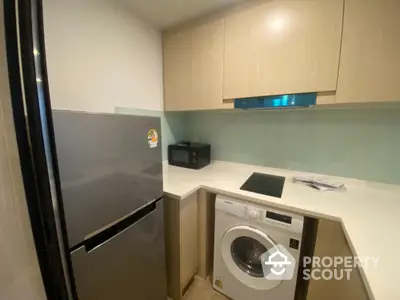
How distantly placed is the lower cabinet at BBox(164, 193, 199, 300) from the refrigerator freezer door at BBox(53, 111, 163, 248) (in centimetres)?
31

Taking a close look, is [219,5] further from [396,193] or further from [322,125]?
[396,193]

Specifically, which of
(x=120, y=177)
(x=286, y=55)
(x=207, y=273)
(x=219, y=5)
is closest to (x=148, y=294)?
(x=207, y=273)

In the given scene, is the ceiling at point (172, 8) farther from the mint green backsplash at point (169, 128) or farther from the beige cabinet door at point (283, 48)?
the mint green backsplash at point (169, 128)

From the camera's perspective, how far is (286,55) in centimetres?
115

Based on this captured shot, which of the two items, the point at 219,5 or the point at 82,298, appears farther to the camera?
the point at 219,5

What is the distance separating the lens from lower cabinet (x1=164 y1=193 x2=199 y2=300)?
120 centimetres

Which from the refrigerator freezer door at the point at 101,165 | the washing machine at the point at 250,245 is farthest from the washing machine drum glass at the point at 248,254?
the refrigerator freezer door at the point at 101,165

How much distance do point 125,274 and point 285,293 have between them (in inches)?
39.3

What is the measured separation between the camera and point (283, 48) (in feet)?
3.79

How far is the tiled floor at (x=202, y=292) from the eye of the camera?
4.54 ft

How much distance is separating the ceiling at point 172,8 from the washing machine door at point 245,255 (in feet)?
5.25

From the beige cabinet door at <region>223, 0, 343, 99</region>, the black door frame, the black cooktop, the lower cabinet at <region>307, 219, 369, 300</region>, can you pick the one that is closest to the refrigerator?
the black door frame

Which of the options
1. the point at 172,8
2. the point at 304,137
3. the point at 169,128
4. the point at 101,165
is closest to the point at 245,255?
the point at 304,137

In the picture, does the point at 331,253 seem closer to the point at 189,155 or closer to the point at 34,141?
the point at 189,155
